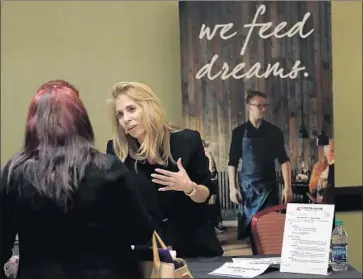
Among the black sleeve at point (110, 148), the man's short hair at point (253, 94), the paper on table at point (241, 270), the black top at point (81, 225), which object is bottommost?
the paper on table at point (241, 270)

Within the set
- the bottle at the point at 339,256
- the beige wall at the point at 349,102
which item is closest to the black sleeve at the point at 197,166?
the bottle at the point at 339,256

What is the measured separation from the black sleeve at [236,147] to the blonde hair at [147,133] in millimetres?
873

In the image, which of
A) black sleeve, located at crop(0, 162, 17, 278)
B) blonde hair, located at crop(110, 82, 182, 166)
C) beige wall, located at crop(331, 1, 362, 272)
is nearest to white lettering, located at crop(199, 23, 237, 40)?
beige wall, located at crop(331, 1, 362, 272)

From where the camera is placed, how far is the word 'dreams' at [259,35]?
3.10 meters

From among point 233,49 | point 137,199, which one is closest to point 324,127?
point 233,49

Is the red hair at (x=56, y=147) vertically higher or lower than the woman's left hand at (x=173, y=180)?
higher

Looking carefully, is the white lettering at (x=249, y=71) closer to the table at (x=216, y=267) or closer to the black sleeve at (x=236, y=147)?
the black sleeve at (x=236, y=147)

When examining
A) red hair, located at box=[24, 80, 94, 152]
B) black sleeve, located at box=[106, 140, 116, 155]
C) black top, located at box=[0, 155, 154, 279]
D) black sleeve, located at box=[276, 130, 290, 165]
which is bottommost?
black top, located at box=[0, 155, 154, 279]

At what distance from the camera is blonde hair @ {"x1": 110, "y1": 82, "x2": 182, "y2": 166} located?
90.4 inches

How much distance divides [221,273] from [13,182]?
731mm

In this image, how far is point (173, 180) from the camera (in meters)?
2.24

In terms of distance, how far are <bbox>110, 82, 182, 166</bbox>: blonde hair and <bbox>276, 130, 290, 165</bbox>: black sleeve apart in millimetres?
1015

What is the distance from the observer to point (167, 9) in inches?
128

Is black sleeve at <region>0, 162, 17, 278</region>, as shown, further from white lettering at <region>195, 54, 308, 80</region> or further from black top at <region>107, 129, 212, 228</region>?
white lettering at <region>195, 54, 308, 80</region>
